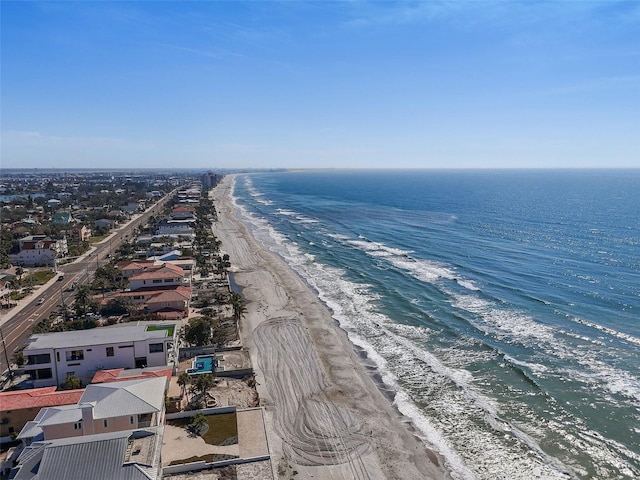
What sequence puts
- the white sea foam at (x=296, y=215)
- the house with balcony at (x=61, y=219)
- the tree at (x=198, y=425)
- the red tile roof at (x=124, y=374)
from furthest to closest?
the white sea foam at (x=296, y=215), the house with balcony at (x=61, y=219), the red tile roof at (x=124, y=374), the tree at (x=198, y=425)

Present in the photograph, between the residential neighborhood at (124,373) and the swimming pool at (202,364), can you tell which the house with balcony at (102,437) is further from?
the swimming pool at (202,364)

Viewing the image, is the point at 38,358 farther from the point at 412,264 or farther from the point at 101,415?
the point at 412,264

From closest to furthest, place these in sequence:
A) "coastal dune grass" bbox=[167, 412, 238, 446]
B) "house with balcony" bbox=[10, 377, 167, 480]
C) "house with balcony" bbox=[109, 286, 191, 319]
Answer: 1. "house with balcony" bbox=[10, 377, 167, 480]
2. "coastal dune grass" bbox=[167, 412, 238, 446]
3. "house with balcony" bbox=[109, 286, 191, 319]

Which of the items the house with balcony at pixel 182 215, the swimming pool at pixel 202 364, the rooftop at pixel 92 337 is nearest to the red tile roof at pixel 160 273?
the rooftop at pixel 92 337

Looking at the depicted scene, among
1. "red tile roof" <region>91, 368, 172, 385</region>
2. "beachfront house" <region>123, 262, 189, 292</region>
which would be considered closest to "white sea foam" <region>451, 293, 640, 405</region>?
"red tile roof" <region>91, 368, 172, 385</region>

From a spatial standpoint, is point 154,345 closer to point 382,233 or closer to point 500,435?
point 500,435

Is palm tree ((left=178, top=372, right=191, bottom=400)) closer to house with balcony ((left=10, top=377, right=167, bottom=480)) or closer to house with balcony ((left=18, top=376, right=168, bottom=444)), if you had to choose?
house with balcony ((left=10, top=377, right=167, bottom=480))
